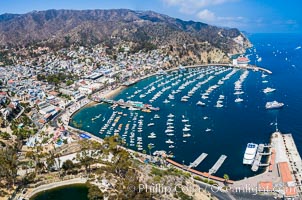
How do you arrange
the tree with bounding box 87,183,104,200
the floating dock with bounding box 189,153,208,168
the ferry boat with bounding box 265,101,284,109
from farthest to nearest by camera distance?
the ferry boat with bounding box 265,101,284,109 < the floating dock with bounding box 189,153,208,168 < the tree with bounding box 87,183,104,200

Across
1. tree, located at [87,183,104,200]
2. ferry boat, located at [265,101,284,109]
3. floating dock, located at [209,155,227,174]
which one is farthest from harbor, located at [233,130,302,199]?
ferry boat, located at [265,101,284,109]

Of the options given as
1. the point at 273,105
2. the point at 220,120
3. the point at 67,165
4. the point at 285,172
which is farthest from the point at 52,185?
the point at 273,105

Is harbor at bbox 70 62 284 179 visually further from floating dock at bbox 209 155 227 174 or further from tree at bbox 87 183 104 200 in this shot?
tree at bbox 87 183 104 200

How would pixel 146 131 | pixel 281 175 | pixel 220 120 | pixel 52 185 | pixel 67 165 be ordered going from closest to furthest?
pixel 52 185
pixel 281 175
pixel 67 165
pixel 146 131
pixel 220 120

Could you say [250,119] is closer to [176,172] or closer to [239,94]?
[239,94]

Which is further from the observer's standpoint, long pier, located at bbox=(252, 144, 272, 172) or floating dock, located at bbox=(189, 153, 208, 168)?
floating dock, located at bbox=(189, 153, 208, 168)

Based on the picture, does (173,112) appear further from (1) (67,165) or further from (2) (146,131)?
(1) (67,165)

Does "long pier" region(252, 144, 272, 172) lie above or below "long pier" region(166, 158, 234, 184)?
above

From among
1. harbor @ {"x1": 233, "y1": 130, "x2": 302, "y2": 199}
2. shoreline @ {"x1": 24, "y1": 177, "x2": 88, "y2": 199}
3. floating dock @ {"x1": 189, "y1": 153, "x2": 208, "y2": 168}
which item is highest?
harbor @ {"x1": 233, "y1": 130, "x2": 302, "y2": 199}

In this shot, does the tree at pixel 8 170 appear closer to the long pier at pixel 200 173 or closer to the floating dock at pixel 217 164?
the long pier at pixel 200 173
